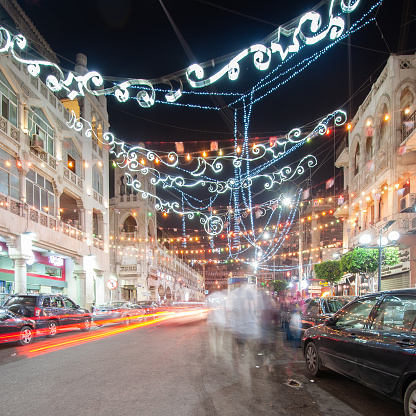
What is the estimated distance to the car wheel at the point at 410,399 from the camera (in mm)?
4043

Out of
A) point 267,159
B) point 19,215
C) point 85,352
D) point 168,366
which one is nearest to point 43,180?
point 19,215

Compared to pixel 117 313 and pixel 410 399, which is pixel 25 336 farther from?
pixel 117 313

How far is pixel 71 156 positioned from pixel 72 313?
13303 millimetres

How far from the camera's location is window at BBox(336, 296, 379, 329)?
5.52 metres

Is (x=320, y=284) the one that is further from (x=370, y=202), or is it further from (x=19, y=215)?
(x=19, y=215)

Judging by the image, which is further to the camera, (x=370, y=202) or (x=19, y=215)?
(x=370, y=202)

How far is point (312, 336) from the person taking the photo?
6.88m

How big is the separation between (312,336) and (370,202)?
1999 cm

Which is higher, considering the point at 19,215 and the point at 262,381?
the point at 19,215

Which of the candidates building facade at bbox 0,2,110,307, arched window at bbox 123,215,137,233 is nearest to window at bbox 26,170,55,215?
building facade at bbox 0,2,110,307

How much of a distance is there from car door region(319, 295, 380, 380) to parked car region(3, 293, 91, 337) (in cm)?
1139

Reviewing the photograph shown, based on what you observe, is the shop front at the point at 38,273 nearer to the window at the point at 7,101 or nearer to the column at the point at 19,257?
the column at the point at 19,257

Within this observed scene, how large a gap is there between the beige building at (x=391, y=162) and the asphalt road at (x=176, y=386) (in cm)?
1050

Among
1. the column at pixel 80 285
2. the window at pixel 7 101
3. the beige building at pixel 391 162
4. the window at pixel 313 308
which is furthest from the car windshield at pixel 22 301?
the beige building at pixel 391 162
